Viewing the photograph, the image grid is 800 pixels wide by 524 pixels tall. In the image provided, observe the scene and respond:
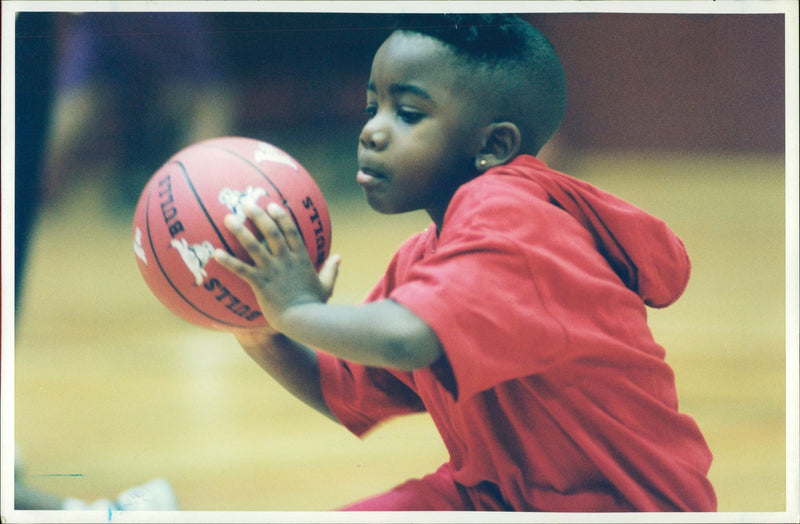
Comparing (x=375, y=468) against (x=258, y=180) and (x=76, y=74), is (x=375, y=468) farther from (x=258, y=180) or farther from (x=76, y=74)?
(x=76, y=74)

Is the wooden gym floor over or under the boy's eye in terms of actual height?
under

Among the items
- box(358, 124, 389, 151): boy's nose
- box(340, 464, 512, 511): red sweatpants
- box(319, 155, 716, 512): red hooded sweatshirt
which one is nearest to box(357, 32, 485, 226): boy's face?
box(358, 124, 389, 151): boy's nose

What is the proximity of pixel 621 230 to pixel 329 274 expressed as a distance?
1.63ft

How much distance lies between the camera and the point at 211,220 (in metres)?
1.36

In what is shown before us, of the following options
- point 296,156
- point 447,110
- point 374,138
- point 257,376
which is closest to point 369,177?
point 374,138

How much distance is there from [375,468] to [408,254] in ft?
1.89

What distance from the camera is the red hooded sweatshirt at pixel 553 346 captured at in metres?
1.24

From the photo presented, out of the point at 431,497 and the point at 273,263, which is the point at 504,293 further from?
the point at 431,497

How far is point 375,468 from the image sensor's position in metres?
1.91

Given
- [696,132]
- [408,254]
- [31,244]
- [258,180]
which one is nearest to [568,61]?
[696,132]

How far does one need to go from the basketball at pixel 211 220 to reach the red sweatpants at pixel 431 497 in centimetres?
43

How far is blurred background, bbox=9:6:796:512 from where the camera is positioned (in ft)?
5.66

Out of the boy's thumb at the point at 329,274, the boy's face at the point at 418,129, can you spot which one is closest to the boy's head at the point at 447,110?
the boy's face at the point at 418,129

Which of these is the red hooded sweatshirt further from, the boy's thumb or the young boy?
the boy's thumb
